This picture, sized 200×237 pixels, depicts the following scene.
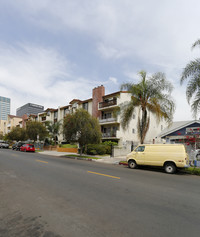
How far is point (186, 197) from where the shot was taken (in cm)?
591

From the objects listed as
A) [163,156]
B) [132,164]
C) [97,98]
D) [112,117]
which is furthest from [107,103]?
[163,156]

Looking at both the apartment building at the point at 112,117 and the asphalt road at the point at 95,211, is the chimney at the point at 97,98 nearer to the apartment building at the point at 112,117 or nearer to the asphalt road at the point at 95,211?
the apartment building at the point at 112,117

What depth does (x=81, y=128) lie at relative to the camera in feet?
66.1

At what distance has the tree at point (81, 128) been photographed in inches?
794

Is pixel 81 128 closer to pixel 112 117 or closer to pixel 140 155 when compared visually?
pixel 140 155

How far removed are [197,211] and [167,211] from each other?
841 millimetres

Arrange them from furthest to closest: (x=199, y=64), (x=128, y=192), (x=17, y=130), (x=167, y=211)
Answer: (x=17, y=130), (x=199, y=64), (x=128, y=192), (x=167, y=211)

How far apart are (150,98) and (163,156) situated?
5.98 metres

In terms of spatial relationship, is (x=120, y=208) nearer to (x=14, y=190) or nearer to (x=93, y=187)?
(x=93, y=187)

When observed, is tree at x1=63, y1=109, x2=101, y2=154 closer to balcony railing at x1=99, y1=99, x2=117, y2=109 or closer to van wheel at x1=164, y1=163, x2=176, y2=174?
van wheel at x1=164, y1=163, x2=176, y2=174

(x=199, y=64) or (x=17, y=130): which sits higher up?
(x=199, y=64)

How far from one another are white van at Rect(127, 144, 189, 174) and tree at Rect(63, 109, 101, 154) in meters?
7.88

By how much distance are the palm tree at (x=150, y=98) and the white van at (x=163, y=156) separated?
10.6 feet

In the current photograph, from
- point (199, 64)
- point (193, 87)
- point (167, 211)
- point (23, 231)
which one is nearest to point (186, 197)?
point (167, 211)
